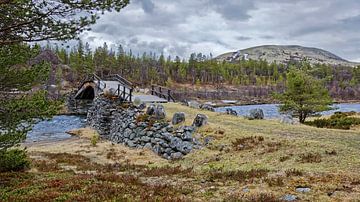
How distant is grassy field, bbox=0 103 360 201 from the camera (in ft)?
33.8

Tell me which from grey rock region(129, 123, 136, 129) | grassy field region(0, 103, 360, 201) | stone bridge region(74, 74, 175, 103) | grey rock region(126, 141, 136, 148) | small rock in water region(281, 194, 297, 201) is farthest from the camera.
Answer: stone bridge region(74, 74, 175, 103)

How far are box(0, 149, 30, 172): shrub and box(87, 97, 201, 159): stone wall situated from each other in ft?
25.8

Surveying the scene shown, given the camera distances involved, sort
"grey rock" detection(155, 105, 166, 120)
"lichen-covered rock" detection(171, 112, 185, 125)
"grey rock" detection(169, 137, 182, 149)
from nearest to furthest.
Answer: "grey rock" detection(169, 137, 182, 149) → "lichen-covered rock" detection(171, 112, 185, 125) → "grey rock" detection(155, 105, 166, 120)

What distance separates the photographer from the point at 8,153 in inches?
582

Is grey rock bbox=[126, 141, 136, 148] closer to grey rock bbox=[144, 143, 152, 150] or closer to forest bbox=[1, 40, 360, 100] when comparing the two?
grey rock bbox=[144, 143, 152, 150]

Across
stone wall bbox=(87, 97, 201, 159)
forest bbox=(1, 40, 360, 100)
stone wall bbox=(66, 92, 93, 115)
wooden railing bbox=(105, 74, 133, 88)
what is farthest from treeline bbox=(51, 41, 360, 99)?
stone wall bbox=(87, 97, 201, 159)

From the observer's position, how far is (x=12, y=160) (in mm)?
15156

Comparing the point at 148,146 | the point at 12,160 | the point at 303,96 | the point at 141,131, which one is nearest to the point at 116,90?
the point at 141,131

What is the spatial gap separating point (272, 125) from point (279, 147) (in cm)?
582

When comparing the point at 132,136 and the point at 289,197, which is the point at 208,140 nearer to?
the point at 132,136

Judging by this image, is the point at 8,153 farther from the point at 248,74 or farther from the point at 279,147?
the point at 248,74

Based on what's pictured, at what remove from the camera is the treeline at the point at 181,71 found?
407 feet

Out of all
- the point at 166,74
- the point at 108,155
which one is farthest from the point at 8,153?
the point at 166,74

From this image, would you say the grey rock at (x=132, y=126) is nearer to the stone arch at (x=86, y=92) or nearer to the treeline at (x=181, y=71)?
the stone arch at (x=86, y=92)
